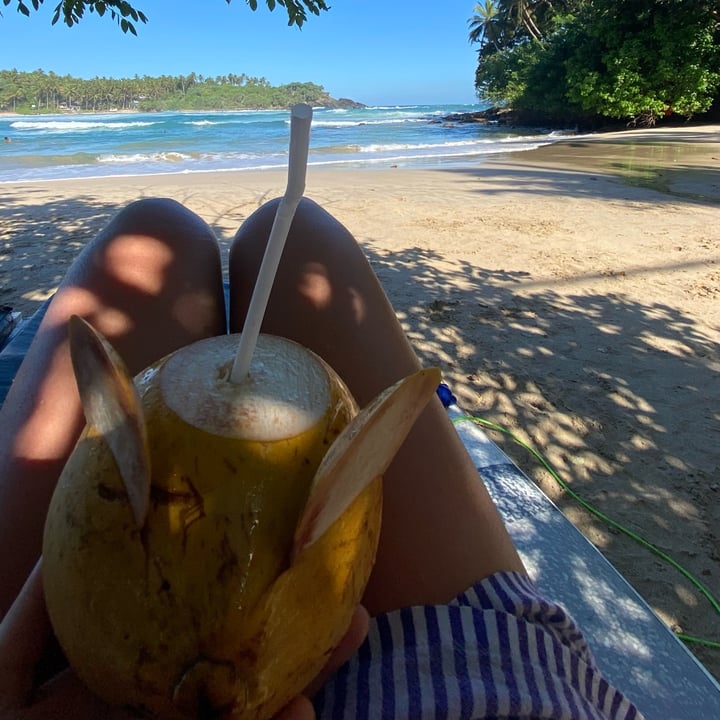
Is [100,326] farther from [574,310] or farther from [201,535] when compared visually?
[574,310]

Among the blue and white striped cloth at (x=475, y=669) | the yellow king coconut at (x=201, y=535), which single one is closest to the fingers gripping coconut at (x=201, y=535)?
the yellow king coconut at (x=201, y=535)

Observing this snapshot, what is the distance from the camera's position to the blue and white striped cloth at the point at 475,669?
0.77m

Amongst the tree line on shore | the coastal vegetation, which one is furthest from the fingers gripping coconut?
the tree line on shore

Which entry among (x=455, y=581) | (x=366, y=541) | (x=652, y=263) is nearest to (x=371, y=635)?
(x=455, y=581)

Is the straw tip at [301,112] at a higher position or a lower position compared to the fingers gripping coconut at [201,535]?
higher

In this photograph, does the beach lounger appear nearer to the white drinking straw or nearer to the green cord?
the green cord

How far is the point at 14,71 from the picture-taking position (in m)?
76.8

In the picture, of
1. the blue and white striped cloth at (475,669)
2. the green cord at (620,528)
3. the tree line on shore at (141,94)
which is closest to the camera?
the blue and white striped cloth at (475,669)

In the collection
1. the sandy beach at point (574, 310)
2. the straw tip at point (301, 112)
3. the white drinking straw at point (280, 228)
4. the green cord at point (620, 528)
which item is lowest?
the green cord at point (620, 528)

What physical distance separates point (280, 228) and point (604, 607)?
1355 millimetres

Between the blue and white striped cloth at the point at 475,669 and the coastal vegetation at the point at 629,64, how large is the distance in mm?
24835

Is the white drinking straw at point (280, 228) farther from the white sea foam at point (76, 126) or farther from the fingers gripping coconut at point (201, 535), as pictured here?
the white sea foam at point (76, 126)

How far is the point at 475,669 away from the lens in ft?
2.67

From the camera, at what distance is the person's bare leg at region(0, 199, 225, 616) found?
3.41 feet
